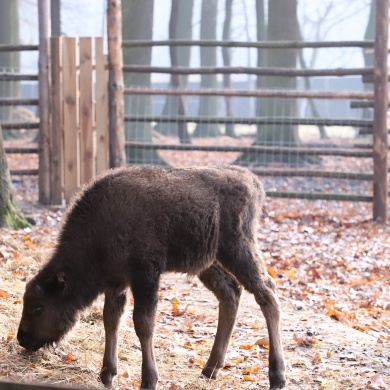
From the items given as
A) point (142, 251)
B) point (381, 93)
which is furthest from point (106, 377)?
point (381, 93)

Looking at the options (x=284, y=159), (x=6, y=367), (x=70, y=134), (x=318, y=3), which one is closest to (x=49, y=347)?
(x=6, y=367)

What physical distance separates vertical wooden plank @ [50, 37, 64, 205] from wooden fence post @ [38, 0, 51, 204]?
0.06 meters

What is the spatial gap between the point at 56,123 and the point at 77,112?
0.37 metres

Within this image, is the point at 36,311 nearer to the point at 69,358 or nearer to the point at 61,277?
the point at 61,277

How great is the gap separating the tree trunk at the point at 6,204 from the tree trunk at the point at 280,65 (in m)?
8.74

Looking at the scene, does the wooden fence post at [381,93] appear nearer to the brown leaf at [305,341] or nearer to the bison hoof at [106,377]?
the brown leaf at [305,341]

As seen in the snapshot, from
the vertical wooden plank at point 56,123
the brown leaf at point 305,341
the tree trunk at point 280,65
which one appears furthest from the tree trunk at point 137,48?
A: the brown leaf at point 305,341

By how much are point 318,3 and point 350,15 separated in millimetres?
3665

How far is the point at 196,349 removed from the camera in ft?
20.4

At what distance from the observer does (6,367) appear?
16.6ft

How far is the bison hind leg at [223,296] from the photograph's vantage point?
18.8ft

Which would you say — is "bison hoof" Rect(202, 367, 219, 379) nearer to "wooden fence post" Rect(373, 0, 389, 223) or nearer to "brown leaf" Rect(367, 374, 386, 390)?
"brown leaf" Rect(367, 374, 386, 390)

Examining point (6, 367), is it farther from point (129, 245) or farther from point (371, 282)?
point (371, 282)

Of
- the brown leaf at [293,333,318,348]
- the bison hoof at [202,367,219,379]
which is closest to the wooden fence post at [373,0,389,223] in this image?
the brown leaf at [293,333,318,348]
